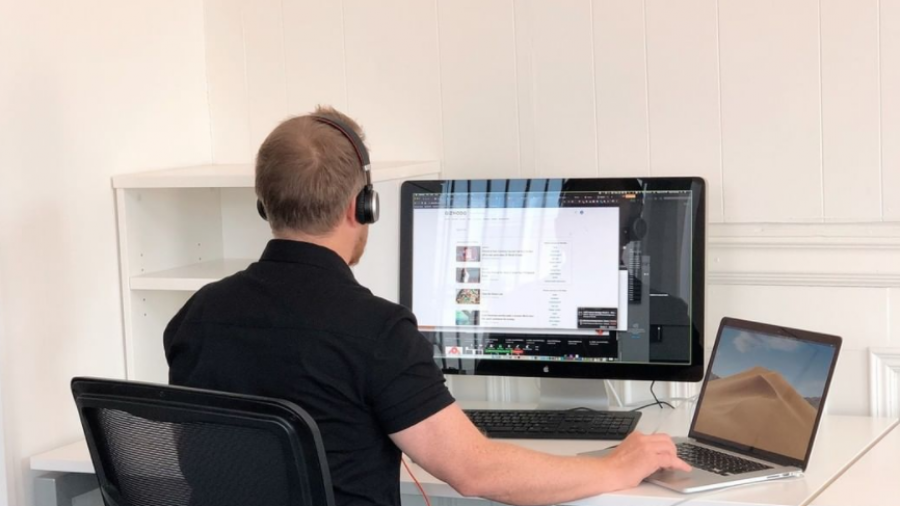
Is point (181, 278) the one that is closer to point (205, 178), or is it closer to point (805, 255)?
point (205, 178)

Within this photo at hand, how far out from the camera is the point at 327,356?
1342 millimetres

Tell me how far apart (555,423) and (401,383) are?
2.07ft

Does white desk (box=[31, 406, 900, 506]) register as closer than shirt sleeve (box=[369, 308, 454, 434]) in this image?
No

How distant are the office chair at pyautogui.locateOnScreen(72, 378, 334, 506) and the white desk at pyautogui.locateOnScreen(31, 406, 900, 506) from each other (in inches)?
17.0

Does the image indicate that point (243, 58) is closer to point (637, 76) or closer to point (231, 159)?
point (231, 159)

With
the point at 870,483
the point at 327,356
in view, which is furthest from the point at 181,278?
the point at 870,483

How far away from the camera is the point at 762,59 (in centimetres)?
199

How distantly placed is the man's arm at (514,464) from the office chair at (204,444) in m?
0.19

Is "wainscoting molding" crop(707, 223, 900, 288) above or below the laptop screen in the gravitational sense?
above

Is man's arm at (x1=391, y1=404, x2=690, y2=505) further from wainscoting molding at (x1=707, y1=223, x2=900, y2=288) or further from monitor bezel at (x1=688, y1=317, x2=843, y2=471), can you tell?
wainscoting molding at (x1=707, y1=223, x2=900, y2=288)

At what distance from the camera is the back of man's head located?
4.66ft

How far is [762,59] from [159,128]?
1250 millimetres

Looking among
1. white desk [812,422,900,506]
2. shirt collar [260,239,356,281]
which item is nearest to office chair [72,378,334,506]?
shirt collar [260,239,356,281]

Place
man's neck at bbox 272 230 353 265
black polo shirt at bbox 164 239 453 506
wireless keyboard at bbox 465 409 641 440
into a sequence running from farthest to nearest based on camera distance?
wireless keyboard at bbox 465 409 641 440, man's neck at bbox 272 230 353 265, black polo shirt at bbox 164 239 453 506
